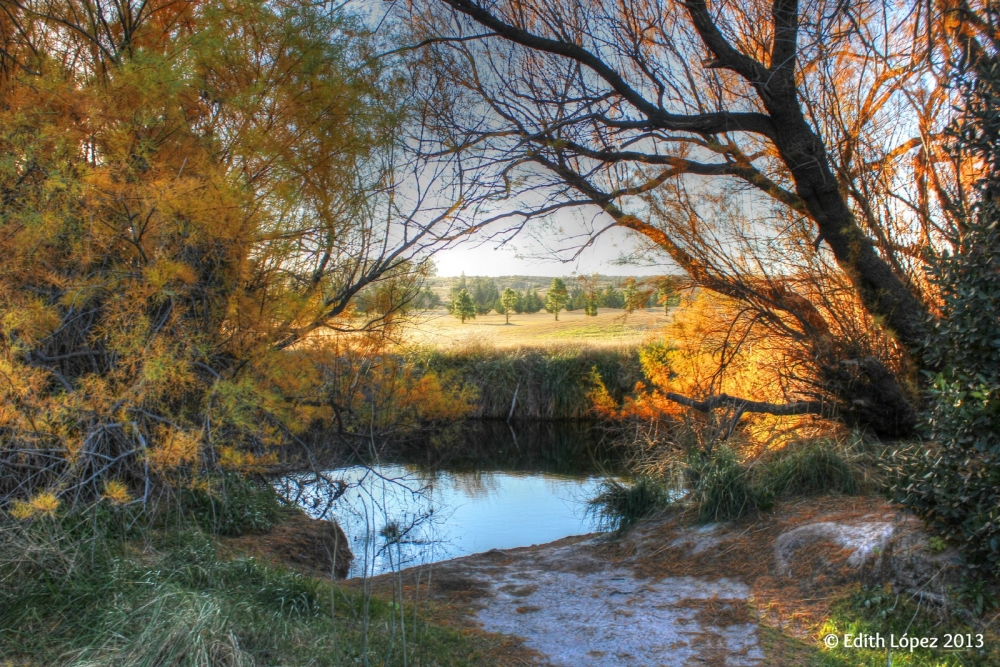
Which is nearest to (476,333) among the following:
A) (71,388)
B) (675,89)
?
(675,89)

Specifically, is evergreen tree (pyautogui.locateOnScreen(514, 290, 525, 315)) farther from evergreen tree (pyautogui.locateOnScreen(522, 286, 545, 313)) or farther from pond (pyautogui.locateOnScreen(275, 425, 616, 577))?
pond (pyautogui.locateOnScreen(275, 425, 616, 577))

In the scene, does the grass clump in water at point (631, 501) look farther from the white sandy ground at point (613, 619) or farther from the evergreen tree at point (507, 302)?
the evergreen tree at point (507, 302)

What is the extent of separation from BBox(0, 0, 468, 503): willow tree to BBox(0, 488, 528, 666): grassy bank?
70 cm

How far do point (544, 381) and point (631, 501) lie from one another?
35.1 feet

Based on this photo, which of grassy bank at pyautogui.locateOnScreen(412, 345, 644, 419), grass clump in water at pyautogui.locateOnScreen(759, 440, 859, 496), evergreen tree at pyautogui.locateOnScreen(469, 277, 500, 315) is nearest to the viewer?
grass clump in water at pyautogui.locateOnScreen(759, 440, 859, 496)

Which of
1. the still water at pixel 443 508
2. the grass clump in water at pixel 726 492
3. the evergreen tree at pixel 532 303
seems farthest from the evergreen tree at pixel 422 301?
the evergreen tree at pixel 532 303

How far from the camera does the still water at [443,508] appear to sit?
7980mm

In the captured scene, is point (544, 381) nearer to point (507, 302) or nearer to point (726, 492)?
point (726, 492)

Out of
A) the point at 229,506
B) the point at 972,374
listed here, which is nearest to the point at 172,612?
the point at 229,506

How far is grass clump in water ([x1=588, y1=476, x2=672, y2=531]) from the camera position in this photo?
7.25 m

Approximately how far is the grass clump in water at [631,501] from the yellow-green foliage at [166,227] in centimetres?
336

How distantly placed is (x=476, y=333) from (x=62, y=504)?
16.8 metres

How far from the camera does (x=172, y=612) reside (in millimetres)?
3438

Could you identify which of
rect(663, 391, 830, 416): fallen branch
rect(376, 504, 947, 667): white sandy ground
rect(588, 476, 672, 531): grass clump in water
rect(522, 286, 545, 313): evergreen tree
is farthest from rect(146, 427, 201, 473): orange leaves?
rect(522, 286, 545, 313): evergreen tree
